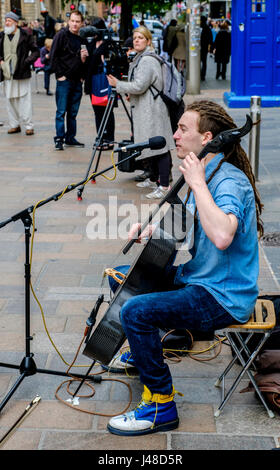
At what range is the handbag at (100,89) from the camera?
8.92m

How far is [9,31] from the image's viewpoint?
10320 mm

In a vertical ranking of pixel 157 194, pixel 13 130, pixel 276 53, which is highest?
pixel 276 53

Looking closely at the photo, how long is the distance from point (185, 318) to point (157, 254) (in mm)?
315

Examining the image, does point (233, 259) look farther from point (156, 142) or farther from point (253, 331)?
point (156, 142)

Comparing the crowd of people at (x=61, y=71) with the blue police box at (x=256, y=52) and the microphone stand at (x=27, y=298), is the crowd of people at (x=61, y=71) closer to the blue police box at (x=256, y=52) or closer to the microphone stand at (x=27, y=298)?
the blue police box at (x=256, y=52)

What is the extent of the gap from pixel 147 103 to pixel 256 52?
678cm

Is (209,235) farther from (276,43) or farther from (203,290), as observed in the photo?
(276,43)

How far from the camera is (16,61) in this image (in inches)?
408

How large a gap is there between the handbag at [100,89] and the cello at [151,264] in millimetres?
5912

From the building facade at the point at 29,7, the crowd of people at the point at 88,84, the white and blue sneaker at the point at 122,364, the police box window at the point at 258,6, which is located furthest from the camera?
the building facade at the point at 29,7

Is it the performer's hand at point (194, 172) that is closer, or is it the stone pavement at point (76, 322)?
the performer's hand at point (194, 172)

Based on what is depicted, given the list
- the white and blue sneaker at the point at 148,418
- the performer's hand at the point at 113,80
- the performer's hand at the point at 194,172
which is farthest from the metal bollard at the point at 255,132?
the white and blue sneaker at the point at 148,418

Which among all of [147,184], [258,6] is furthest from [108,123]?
[258,6]
